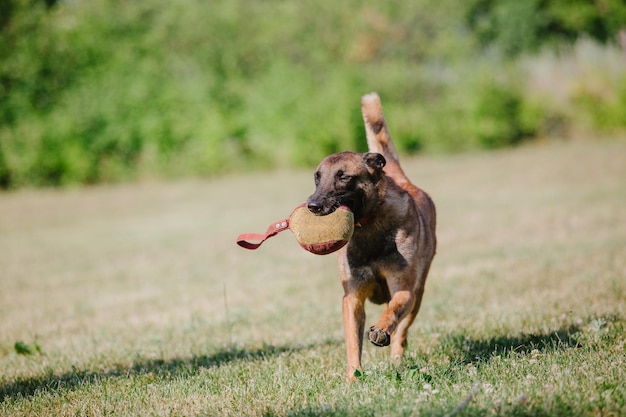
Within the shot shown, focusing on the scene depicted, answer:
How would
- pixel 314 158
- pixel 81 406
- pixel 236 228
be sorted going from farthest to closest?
1. pixel 314 158
2. pixel 236 228
3. pixel 81 406

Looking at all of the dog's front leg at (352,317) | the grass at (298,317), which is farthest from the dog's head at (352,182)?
the grass at (298,317)

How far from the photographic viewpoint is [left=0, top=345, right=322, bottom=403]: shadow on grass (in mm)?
4402

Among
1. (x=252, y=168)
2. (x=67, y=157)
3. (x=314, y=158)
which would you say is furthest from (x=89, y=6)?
(x=314, y=158)

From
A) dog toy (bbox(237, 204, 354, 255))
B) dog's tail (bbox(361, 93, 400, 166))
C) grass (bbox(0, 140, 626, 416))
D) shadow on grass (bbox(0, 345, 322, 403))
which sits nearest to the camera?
grass (bbox(0, 140, 626, 416))

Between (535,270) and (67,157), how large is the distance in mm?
18517

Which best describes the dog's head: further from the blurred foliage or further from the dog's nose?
the blurred foliage

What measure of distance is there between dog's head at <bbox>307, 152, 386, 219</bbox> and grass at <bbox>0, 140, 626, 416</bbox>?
0.95 meters

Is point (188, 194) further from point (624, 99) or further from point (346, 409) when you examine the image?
point (346, 409)

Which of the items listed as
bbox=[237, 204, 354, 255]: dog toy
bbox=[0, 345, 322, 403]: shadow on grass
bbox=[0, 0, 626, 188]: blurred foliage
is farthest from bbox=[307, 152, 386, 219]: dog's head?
bbox=[0, 0, 626, 188]: blurred foliage

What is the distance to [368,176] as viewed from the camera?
423cm

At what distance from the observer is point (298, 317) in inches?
256

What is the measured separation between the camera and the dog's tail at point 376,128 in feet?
17.2

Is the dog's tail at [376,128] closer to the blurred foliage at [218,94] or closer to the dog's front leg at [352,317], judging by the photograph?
the dog's front leg at [352,317]

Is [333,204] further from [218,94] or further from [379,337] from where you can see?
[218,94]
